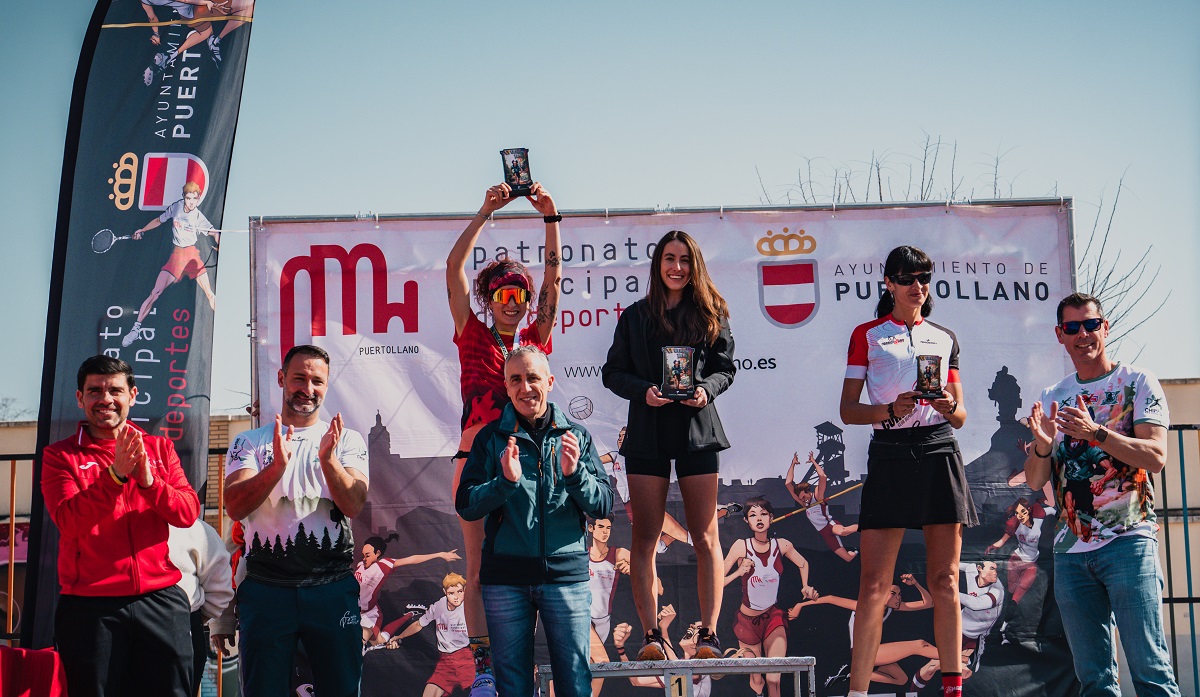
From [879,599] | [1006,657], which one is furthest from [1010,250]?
[879,599]

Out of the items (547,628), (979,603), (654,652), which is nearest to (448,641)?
(654,652)

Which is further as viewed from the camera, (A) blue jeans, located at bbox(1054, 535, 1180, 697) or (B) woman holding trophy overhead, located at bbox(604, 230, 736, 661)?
(B) woman holding trophy overhead, located at bbox(604, 230, 736, 661)

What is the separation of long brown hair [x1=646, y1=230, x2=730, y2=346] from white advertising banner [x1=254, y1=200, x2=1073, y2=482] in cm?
161

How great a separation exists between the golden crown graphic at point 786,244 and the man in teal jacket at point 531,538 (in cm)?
279

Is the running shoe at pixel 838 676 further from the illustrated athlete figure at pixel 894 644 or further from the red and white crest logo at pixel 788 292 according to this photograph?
the red and white crest logo at pixel 788 292

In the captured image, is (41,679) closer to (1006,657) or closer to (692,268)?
(692,268)

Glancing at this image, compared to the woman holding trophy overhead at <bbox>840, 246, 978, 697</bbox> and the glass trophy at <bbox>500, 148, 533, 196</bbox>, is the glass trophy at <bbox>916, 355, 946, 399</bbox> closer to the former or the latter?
the woman holding trophy overhead at <bbox>840, 246, 978, 697</bbox>

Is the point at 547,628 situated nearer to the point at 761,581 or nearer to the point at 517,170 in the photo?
the point at 517,170

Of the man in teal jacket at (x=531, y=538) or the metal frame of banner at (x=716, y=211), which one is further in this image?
the metal frame of banner at (x=716, y=211)

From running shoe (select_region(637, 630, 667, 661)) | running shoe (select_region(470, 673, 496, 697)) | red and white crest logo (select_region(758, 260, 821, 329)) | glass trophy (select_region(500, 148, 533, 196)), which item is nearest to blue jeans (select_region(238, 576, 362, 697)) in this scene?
running shoe (select_region(470, 673, 496, 697))

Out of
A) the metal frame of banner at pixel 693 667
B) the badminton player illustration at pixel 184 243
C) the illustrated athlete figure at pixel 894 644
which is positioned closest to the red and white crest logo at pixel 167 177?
the badminton player illustration at pixel 184 243

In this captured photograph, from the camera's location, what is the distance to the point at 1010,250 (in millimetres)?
6480

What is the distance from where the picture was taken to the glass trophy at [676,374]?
4.46 metres

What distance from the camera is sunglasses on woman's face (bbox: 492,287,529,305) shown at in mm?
4781
